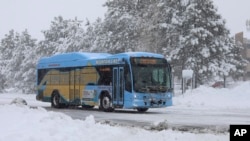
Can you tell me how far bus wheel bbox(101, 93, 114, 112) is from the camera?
24145 mm

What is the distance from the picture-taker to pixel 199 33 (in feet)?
147

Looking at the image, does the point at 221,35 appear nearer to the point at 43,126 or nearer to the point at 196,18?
the point at 196,18

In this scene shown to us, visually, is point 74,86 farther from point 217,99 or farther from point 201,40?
point 201,40

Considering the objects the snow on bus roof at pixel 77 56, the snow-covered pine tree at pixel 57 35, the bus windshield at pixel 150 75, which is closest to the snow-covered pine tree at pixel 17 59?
the snow-covered pine tree at pixel 57 35

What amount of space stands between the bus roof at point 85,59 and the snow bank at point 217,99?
765 cm

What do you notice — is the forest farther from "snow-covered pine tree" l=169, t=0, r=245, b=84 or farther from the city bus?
the city bus

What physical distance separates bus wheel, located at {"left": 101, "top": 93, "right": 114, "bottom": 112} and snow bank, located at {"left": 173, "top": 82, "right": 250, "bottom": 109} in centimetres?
796

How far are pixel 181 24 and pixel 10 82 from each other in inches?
1714

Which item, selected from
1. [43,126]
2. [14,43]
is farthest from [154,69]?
[14,43]

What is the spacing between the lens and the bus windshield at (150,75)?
74.6ft

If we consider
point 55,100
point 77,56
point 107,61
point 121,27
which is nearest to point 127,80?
point 107,61

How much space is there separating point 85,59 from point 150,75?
15.7 feet

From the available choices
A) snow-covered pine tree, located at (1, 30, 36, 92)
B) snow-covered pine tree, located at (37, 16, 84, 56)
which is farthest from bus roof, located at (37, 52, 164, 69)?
snow-covered pine tree, located at (1, 30, 36, 92)

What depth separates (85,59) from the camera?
26.5 meters
